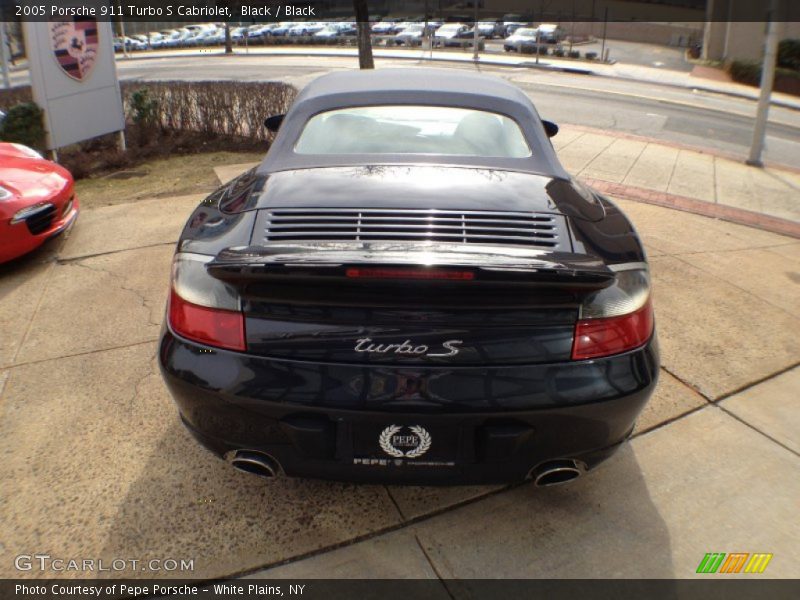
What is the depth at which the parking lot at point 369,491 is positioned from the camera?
2334 millimetres

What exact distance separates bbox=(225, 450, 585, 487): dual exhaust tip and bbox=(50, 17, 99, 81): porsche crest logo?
8.82 metres

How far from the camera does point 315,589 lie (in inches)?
85.8

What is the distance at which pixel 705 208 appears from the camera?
7238mm

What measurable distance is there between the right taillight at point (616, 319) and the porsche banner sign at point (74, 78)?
9.11m

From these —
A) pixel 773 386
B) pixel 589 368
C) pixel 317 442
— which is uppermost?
pixel 589 368

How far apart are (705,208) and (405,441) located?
6.38 metres

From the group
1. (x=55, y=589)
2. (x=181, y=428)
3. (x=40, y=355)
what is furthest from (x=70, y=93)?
(x=55, y=589)

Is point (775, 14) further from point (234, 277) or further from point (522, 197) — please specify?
point (234, 277)

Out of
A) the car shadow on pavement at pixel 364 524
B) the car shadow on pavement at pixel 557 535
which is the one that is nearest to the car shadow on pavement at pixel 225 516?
the car shadow on pavement at pixel 364 524

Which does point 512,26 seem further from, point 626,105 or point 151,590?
point 151,590

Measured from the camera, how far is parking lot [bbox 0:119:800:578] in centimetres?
233

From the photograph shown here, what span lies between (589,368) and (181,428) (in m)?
1.96

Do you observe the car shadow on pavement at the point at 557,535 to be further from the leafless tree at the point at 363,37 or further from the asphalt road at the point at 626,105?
the leafless tree at the point at 363,37

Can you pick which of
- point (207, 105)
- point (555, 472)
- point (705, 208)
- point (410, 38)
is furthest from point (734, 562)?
point (410, 38)
